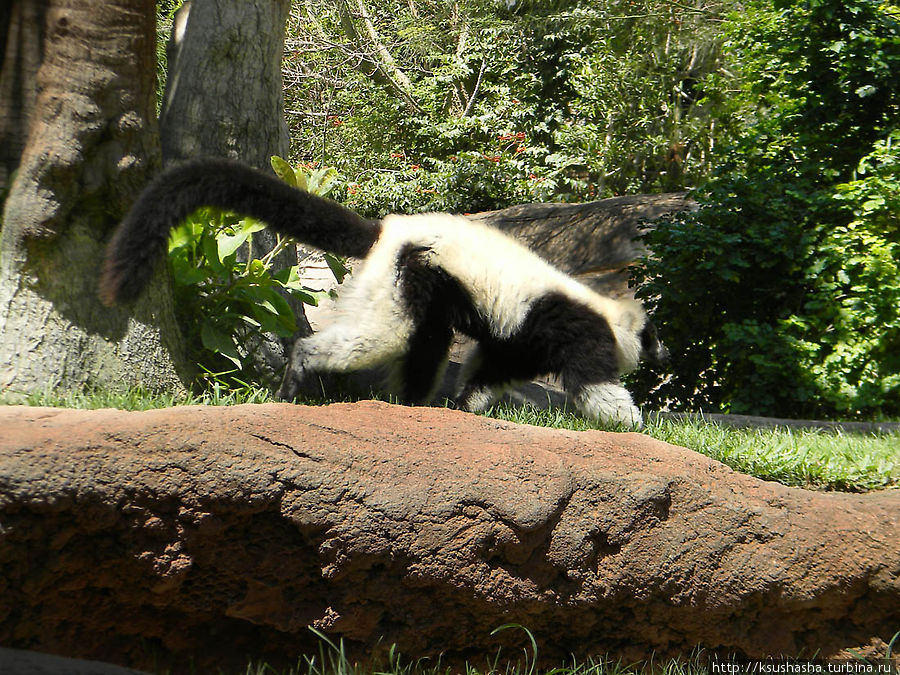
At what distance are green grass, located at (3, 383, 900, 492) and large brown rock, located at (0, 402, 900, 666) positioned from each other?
64 cm

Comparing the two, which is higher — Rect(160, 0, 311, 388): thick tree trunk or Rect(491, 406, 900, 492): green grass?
Rect(160, 0, 311, 388): thick tree trunk

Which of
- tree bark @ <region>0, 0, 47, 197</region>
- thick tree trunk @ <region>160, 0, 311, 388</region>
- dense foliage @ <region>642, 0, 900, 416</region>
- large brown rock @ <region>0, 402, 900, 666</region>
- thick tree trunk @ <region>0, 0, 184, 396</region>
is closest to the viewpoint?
large brown rock @ <region>0, 402, 900, 666</region>

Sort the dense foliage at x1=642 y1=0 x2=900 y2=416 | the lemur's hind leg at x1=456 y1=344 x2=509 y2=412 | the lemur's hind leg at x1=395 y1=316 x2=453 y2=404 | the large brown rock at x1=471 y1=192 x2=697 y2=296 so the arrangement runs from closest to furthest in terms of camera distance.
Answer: the lemur's hind leg at x1=395 y1=316 x2=453 y2=404 → the lemur's hind leg at x1=456 y1=344 x2=509 y2=412 → the dense foliage at x1=642 y1=0 x2=900 y2=416 → the large brown rock at x1=471 y1=192 x2=697 y2=296

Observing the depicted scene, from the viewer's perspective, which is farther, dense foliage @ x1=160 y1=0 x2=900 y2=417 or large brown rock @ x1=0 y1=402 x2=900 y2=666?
dense foliage @ x1=160 y1=0 x2=900 y2=417

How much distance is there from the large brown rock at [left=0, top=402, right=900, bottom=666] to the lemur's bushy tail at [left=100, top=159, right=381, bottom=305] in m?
1.07

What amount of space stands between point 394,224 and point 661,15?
1121 cm

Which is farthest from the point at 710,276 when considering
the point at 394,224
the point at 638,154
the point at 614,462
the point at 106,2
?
the point at 638,154

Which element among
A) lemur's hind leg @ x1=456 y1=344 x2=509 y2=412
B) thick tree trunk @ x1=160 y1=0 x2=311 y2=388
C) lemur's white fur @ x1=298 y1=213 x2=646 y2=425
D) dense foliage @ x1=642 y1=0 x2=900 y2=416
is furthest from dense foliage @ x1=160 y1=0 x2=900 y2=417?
lemur's hind leg @ x1=456 y1=344 x2=509 y2=412

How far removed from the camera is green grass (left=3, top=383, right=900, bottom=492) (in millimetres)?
4633

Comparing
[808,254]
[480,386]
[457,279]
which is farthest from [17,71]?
[808,254]

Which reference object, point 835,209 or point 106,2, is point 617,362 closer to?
point 835,209

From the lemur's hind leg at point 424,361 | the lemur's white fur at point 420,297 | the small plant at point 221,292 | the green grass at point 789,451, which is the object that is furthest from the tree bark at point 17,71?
the green grass at point 789,451

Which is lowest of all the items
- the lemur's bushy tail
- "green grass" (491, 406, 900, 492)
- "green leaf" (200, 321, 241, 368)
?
"green grass" (491, 406, 900, 492)

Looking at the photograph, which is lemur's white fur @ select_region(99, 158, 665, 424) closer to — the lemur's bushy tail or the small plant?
the lemur's bushy tail
